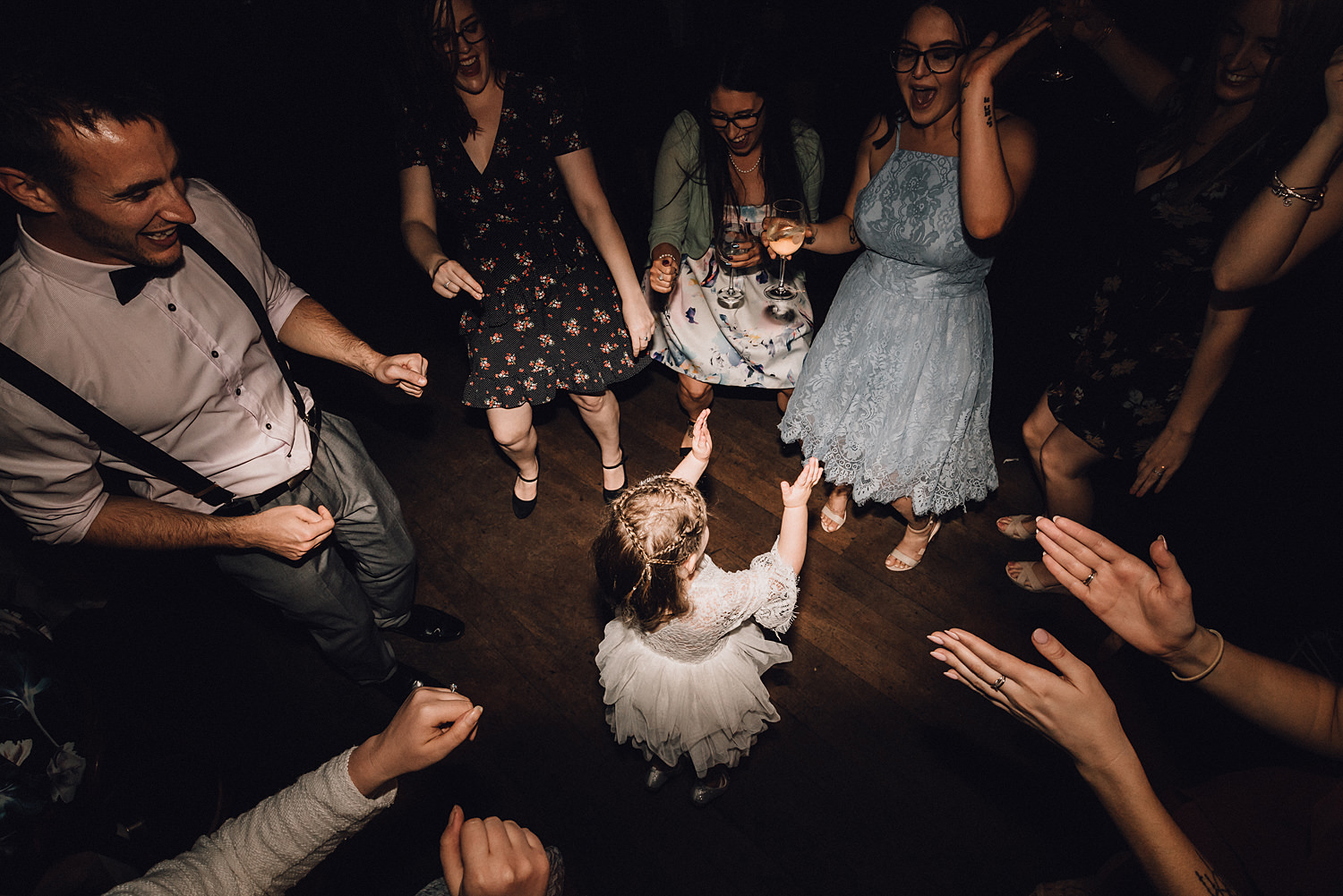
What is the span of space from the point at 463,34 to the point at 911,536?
101 inches

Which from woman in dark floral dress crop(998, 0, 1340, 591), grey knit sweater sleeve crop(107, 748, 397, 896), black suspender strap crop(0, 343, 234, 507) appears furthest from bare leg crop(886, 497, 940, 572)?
black suspender strap crop(0, 343, 234, 507)

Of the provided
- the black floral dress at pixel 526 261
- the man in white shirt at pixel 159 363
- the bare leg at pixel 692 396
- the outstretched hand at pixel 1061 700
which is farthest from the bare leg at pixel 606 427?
the outstretched hand at pixel 1061 700

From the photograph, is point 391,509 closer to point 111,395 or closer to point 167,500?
point 167,500

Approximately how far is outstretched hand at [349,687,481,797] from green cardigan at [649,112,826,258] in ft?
6.47

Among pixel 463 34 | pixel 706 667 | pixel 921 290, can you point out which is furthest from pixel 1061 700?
pixel 463 34

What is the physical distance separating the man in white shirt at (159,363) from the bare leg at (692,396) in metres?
1.42

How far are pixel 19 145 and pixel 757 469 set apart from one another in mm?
2761

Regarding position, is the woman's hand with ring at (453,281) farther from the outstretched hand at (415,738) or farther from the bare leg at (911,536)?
the bare leg at (911,536)

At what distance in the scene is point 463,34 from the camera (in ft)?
6.48

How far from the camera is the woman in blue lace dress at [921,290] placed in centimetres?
186

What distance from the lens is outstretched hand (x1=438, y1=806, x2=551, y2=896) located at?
1.09 meters

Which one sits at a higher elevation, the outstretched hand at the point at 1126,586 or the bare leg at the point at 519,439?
the outstretched hand at the point at 1126,586

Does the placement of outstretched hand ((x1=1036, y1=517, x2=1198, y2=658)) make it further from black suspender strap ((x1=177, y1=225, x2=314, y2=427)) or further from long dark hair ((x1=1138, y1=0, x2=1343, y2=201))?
black suspender strap ((x1=177, y1=225, x2=314, y2=427))

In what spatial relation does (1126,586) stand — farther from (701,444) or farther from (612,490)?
(612,490)
